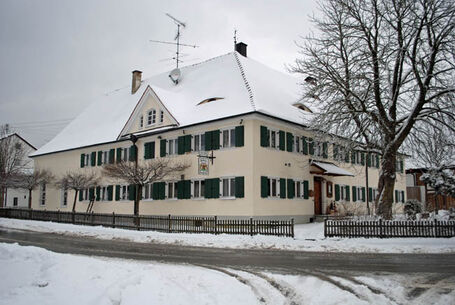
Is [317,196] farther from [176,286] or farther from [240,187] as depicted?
[176,286]

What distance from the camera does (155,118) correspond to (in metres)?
29.0

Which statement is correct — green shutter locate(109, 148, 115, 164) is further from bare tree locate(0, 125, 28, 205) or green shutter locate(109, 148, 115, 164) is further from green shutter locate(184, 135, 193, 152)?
bare tree locate(0, 125, 28, 205)

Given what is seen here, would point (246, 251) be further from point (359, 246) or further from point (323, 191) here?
point (323, 191)

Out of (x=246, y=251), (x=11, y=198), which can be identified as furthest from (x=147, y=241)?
(x=11, y=198)

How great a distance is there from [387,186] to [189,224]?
10.3m

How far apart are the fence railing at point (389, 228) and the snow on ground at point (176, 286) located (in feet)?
27.2

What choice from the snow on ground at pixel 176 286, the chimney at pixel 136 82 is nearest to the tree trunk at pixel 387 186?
the snow on ground at pixel 176 286

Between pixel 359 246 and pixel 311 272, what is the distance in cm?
673

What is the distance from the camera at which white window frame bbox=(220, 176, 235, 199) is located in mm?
23828

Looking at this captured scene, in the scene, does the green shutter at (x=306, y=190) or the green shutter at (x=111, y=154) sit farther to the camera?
the green shutter at (x=111, y=154)

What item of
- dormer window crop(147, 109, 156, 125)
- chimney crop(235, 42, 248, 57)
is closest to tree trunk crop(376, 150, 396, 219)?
chimney crop(235, 42, 248, 57)

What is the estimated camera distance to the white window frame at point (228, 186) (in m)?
23.8

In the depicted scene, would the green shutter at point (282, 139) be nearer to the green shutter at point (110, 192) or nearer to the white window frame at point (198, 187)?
the white window frame at point (198, 187)

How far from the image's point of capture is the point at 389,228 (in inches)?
692
